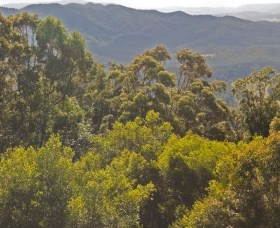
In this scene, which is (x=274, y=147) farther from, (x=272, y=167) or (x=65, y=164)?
(x=65, y=164)

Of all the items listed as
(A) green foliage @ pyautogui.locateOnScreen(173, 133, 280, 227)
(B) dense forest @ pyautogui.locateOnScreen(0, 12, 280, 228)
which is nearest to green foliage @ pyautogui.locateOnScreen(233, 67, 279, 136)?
(B) dense forest @ pyautogui.locateOnScreen(0, 12, 280, 228)

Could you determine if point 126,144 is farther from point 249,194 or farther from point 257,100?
point 249,194

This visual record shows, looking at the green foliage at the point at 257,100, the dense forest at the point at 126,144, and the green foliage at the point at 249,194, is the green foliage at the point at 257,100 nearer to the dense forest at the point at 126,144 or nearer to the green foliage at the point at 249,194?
the dense forest at the point at 126,144

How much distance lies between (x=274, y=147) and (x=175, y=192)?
577 inches

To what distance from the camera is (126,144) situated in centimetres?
4022

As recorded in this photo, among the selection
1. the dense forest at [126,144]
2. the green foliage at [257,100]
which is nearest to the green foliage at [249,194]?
the dense forest at [126,144]

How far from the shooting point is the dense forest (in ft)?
Result: 79.0

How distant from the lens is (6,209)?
29.9 metres

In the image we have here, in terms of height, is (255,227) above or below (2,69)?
below

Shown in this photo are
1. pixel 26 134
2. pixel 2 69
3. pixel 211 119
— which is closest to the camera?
pixel 2 69

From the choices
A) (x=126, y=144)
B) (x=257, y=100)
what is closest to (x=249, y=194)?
(x=126, y=144)

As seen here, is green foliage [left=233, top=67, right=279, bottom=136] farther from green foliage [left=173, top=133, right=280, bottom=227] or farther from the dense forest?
green foliage [left=173, top=133, right=280, bottom=227]

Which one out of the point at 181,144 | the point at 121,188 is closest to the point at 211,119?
the point at 181,144

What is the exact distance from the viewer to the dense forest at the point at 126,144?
2409 centimetres
